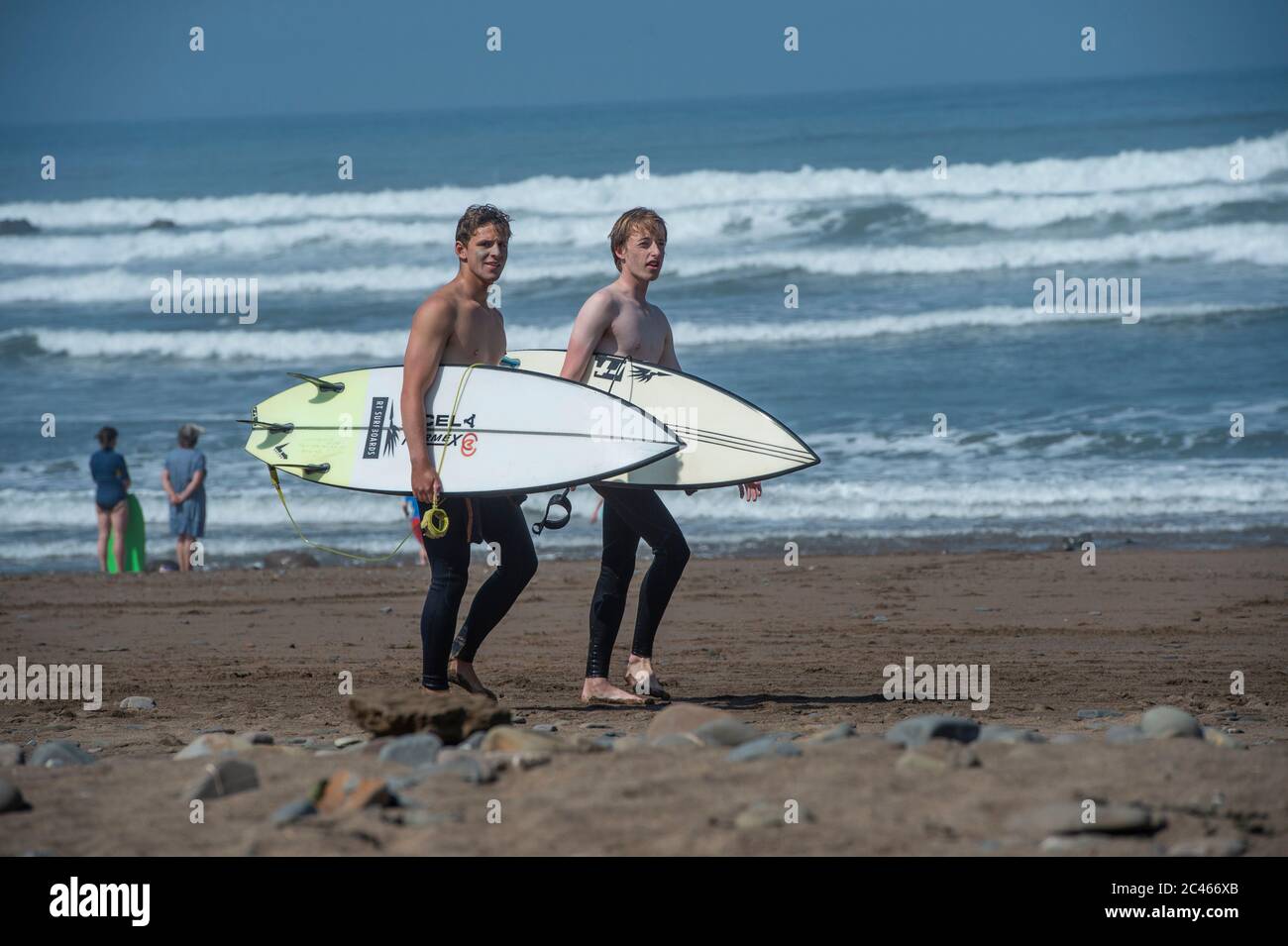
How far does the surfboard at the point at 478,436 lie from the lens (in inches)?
195

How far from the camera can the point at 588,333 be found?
16.8 feet

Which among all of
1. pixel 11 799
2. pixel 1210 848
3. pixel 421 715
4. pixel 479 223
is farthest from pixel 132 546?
pixel 1210 848

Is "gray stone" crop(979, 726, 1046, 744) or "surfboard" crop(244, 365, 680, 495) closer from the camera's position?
"gray stone" crop(979, 726, 1046, 744)

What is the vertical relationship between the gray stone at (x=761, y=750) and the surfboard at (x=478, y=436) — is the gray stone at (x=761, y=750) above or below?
below

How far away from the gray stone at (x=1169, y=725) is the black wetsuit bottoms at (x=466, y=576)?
6.91 feet

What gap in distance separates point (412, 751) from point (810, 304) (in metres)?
17.0

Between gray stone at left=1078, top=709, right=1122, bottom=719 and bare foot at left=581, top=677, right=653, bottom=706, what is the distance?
163cm

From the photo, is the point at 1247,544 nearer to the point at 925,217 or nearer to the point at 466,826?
the point at 466,826

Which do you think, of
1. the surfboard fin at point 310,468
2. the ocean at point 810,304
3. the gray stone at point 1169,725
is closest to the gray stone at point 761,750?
the gray stone at point 1169,725

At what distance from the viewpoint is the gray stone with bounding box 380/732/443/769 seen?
12.0 ft

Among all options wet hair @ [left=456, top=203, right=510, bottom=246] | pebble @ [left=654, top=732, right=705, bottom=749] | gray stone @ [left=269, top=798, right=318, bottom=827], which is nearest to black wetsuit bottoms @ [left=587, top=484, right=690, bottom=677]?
wet hair @ [left=456, top=203, right=510, bottom=246]

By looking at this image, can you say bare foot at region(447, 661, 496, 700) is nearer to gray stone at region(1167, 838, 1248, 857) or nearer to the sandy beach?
the sandy beach

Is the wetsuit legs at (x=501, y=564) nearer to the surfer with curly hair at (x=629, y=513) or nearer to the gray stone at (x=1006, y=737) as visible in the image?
the surfer with curly hair at (x=629, y=513)

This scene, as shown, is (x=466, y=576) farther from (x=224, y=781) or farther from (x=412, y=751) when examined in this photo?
(x=224, y=781)
